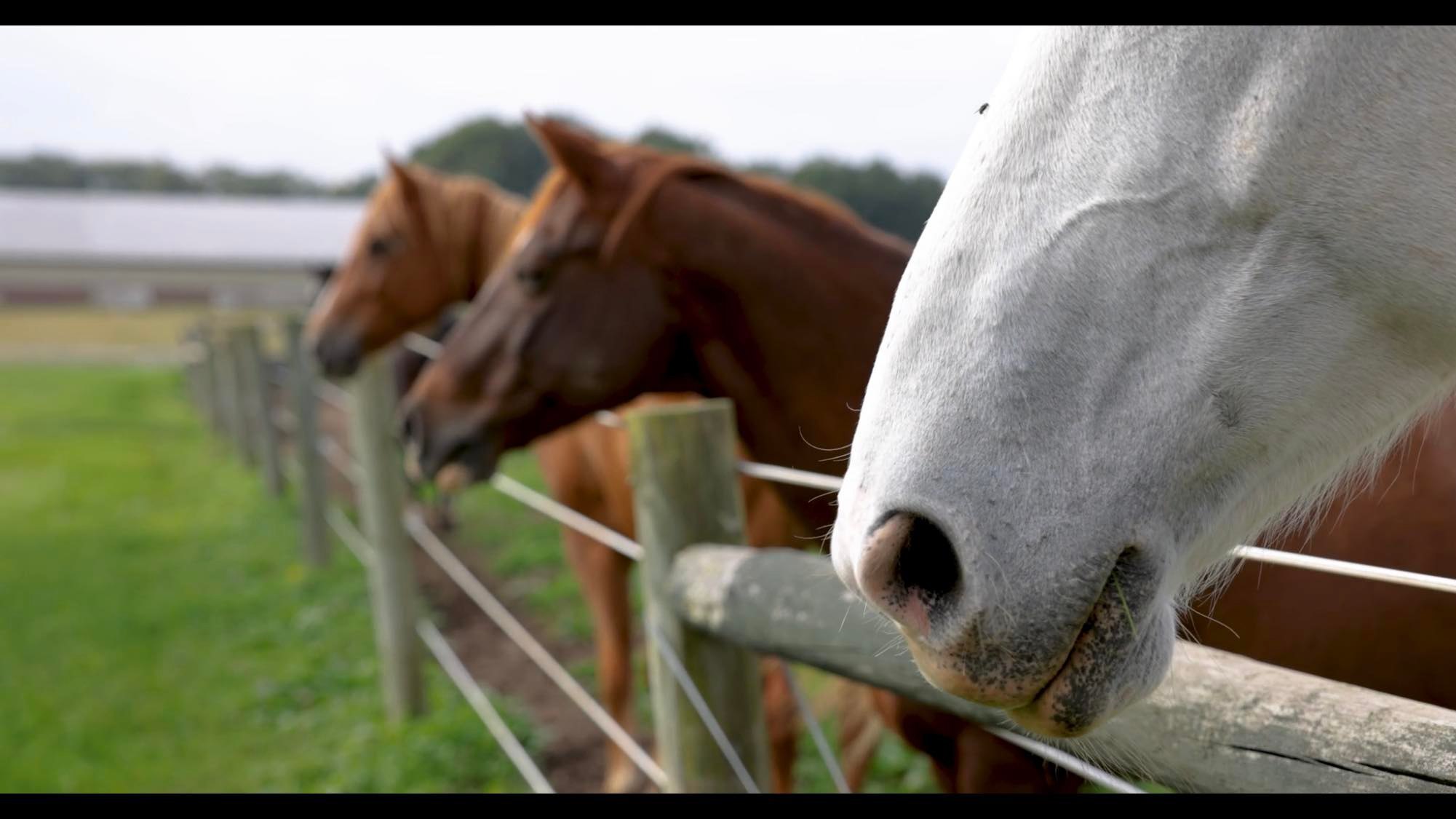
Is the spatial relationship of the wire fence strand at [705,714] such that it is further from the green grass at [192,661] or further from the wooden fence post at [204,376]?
the wooden fence post at [204,376]

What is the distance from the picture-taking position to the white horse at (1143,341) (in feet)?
2.46

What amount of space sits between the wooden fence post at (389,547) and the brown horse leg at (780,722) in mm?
1735

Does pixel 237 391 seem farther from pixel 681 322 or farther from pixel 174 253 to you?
pixel 174 253

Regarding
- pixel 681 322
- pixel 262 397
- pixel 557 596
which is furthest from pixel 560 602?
pixel 262 397

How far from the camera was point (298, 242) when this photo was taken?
34.0 metres

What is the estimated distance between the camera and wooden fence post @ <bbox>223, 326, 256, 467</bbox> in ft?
28.8

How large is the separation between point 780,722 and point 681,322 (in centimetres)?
125

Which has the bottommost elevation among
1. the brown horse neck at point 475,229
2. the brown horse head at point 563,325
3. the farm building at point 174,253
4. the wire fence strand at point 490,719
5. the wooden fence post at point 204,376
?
the farm building at point 174,253

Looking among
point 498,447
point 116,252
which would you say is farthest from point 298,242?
point 498,447

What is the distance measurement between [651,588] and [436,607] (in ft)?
13.8

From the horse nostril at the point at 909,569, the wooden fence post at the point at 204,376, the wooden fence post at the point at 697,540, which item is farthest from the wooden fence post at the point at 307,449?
the wooden fence post at the point at 204,376

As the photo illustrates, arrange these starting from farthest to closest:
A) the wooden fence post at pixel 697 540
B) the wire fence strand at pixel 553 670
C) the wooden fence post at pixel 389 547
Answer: the wooden fence post at pixel 389 547 < the wire fence strand at pixel 553 670 < the wooden fence post at pixel 697 540

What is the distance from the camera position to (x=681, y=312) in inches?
95.0
